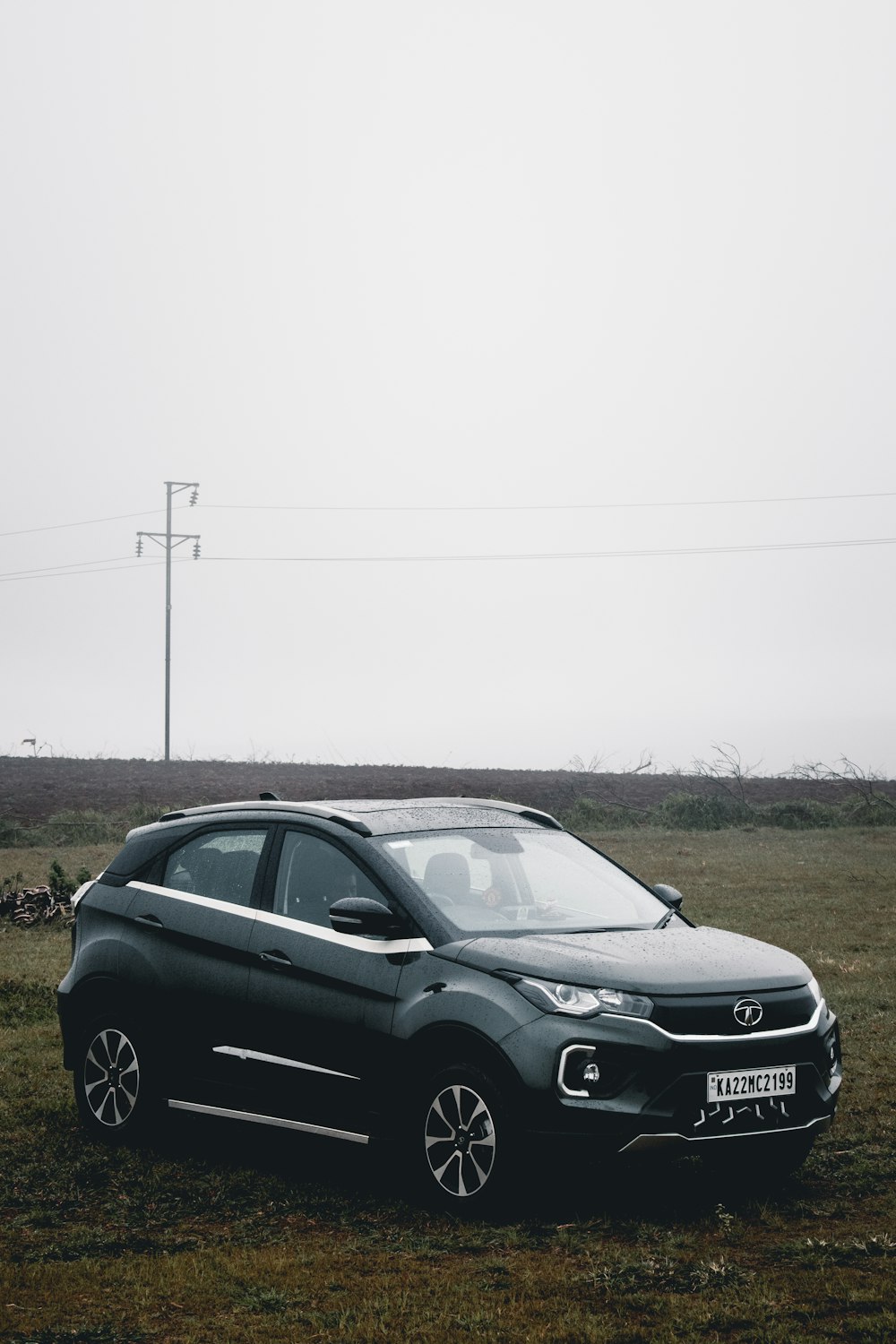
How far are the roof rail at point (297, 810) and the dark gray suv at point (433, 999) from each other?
18mm

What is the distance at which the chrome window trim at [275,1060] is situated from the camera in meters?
7.32

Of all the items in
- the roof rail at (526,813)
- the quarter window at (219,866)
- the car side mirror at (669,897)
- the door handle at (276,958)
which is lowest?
the door handle at (276,958)

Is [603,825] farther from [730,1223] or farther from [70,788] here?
[730,1223]

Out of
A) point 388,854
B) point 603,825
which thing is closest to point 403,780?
point 603,825

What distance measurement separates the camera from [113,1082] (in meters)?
8.48

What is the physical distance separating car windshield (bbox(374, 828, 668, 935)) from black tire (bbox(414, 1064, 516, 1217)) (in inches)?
31.0

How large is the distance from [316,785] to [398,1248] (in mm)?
32468

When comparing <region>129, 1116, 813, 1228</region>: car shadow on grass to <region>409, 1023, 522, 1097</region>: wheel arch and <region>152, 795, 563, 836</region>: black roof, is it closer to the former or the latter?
<region>409, 1023, 522, 1097</region>: wheel arch

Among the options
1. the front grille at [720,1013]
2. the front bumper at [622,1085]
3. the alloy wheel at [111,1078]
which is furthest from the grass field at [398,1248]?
the front grille at [720,1013]

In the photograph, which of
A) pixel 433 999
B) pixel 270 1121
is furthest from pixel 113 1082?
pixel 433 999

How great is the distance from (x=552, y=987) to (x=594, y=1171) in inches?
31.2

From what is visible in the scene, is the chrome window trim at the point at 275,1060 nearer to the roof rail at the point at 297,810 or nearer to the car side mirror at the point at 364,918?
the car side mirror at the point at 364,918

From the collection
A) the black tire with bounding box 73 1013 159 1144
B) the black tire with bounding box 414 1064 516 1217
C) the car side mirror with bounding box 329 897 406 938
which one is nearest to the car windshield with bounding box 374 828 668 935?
the car side mirror with bounding box 329 897 406 938

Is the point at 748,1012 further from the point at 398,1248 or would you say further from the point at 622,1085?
the point at 398,1248
